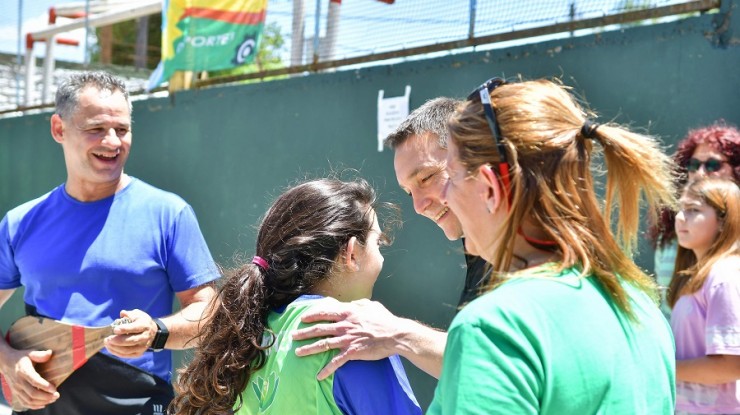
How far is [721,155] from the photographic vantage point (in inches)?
157

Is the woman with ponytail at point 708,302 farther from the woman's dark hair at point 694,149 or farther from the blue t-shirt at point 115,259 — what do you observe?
the blue t-shirt at point 115,259

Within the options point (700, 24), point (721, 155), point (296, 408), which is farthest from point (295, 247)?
point (700, 24)

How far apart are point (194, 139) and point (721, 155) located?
16.0 ft

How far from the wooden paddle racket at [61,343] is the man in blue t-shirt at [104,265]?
5 centimetres

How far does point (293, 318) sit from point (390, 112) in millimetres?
4008

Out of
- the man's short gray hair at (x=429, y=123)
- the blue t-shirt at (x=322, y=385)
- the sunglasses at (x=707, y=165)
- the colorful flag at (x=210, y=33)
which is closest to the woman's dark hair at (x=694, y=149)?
the sunglasses at (x=707, y=165)

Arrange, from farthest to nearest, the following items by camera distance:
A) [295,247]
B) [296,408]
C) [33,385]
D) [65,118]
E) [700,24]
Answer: [700,24]
[65,118]
[33,385]
[295,247]
[296,408]

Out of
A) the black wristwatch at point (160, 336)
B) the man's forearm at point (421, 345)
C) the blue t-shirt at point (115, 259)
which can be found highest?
the man's forearm at point (421, 345)

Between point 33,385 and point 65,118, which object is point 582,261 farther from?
point 65,118

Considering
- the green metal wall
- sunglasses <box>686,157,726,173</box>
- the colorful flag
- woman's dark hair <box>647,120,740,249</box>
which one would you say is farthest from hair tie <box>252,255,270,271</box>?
the colorful flag

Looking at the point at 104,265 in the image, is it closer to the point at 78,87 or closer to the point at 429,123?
the point at 78,87

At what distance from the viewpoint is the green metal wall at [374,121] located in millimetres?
4590

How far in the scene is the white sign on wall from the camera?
235 inches

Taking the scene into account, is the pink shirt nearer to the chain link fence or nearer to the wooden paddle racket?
the chain link fence
